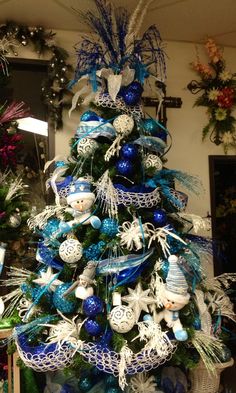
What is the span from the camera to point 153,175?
5.45 ft

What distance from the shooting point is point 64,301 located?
4.74ft

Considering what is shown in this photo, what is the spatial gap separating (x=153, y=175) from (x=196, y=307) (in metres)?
0.59

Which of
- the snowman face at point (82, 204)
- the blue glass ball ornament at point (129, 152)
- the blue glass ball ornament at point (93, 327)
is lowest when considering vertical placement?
the blue glass ball ornament at point (93, 327)

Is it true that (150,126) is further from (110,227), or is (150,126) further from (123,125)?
(110,227)

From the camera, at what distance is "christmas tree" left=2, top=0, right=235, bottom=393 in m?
1.39

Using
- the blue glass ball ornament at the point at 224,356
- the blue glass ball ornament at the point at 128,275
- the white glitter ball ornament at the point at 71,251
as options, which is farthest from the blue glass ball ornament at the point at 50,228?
the blue glass ball ornament at the point at 224,356

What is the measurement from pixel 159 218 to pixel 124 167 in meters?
0.26

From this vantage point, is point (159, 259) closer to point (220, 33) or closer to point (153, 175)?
point (153, 175)

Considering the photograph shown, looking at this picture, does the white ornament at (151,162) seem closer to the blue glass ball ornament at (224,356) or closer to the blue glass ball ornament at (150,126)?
the blue glass ball ornament at (150,126)

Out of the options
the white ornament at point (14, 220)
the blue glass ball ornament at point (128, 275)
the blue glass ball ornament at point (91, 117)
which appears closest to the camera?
the blue glass ball ornament at point (128, 275)

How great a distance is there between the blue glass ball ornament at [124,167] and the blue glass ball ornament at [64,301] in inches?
20.1

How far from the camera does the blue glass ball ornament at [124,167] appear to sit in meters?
1.57

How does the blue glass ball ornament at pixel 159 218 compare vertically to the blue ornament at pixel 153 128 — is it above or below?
below

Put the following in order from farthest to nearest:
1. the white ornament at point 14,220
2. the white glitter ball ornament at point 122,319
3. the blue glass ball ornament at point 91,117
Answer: the white ornament at point 14,220 < the blue glass ball ornament at point 91,117 < the white glitter ball ornament at point 122,319
